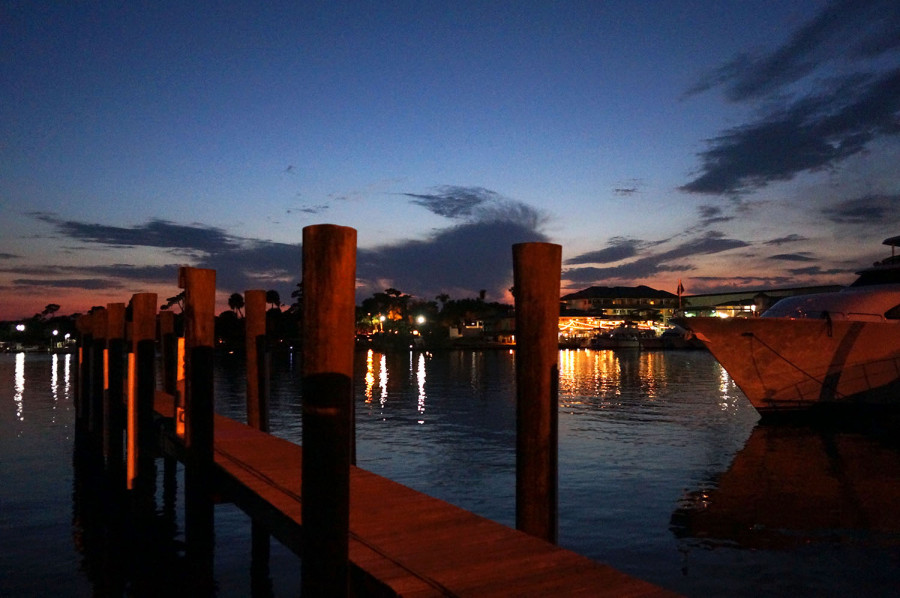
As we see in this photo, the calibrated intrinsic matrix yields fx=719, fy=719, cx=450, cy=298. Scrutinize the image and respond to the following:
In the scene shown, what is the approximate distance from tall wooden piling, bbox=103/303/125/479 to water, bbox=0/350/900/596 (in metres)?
0.95

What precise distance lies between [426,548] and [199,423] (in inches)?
181

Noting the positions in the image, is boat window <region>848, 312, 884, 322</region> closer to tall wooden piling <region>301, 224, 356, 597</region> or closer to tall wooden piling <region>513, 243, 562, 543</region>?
tall wooden piling <region>513, 243, 562, 543</region>

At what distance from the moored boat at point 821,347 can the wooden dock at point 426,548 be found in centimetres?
1641

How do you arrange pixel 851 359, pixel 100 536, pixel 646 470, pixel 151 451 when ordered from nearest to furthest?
1. pixel 100 536
2. pixel 151 451
3. pixel 646 470
4. pixel 851 359

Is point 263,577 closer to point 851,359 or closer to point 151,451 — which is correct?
point 151,451

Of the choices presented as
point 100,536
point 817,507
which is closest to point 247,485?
point 100,536

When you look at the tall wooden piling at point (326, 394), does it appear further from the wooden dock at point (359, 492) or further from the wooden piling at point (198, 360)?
the wooden piling at point (198, 360)

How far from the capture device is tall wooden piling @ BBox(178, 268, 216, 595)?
365 inches

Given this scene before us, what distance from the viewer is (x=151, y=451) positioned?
1377 centimetres

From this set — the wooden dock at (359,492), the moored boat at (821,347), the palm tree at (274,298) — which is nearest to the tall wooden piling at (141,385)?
the wooden dock at (359,492)

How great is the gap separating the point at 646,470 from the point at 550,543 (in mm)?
11013

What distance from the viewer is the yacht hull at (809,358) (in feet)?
68.9

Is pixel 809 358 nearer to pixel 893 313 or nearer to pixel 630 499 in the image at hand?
pixel 893 313

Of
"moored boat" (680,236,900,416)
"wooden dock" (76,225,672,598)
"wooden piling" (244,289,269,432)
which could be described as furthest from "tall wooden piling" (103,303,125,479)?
"moored boat" (680,236,900,416)
